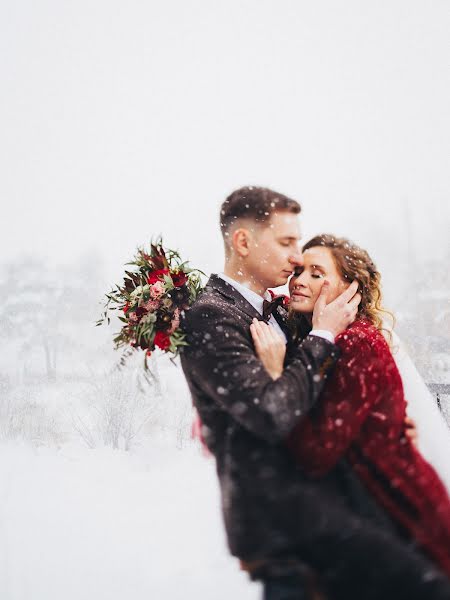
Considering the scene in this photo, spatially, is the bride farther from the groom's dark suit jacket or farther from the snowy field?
the snowy field

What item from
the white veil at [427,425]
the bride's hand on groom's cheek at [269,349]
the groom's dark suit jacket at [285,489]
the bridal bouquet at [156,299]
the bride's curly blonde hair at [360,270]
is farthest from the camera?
the bride's curly blonde hair at [360,270]

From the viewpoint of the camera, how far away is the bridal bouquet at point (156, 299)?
222cm

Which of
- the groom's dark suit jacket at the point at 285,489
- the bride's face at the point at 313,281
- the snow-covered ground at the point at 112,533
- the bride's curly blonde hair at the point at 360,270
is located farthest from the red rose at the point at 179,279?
the snow-covered ground at the point at 112,533

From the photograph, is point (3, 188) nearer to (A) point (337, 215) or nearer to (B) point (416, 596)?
(A) point (337, 215)

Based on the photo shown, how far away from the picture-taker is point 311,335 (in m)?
1.94

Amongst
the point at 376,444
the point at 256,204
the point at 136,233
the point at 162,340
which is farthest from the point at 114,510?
the point at 136,233

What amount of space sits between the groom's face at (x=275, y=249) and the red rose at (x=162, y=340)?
55cm

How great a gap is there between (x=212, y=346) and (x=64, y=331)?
51.4 ft

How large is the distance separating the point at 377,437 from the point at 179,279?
127 centimetres

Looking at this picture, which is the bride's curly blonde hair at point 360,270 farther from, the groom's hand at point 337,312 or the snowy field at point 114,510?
the snowy field at point 114,510

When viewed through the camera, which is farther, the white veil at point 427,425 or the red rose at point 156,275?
the red rose at point 156,275

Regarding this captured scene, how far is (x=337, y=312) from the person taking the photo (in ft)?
6.79

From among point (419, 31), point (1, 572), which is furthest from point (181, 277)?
point (419, 31)

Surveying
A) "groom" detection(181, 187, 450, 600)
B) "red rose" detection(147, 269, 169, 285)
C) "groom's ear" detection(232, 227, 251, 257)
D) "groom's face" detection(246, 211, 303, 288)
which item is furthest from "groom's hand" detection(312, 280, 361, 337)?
"red rose" detection(147, 269, 169, 285)
